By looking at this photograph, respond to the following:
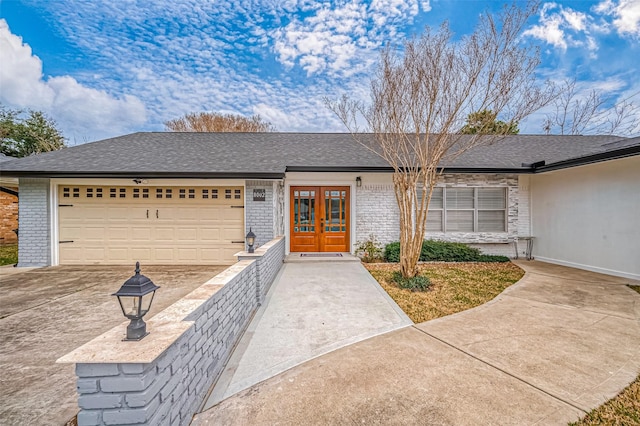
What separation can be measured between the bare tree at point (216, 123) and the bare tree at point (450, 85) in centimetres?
1878

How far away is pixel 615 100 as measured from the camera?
14.2 metres

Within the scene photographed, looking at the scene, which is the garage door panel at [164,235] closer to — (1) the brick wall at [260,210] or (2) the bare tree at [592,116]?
(1) the brick wall at [260,210]

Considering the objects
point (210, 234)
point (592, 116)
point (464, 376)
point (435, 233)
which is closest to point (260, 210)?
point (210, 234)

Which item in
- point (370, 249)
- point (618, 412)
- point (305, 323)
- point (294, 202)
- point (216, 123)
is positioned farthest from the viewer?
point (216, 123)

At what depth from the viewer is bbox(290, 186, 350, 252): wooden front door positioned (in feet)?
27.8

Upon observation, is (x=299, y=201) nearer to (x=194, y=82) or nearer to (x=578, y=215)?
(x=578, y=215)

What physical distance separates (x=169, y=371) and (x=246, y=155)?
734 cm

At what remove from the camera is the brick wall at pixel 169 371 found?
1.46 m

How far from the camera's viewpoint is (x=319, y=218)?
849 centimetres

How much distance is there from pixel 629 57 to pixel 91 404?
21.4 meters

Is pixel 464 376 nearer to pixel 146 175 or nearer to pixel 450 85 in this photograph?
pixel 450 85

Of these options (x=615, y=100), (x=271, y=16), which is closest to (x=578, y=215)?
(x=271, y=16)

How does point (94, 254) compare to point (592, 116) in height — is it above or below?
below

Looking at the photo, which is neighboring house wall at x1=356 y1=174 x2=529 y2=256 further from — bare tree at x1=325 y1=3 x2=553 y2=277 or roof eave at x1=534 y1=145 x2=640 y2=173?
bare tree at x1=325 y1=3 x2=553 y2=277
